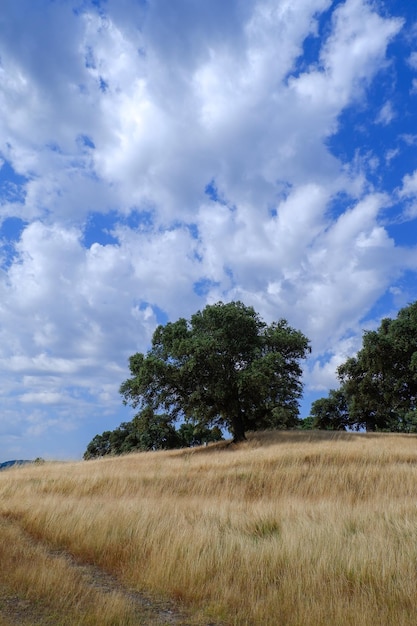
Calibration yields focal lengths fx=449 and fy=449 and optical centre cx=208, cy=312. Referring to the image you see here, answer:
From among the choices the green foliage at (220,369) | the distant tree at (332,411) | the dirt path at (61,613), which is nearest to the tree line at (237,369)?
the green foliage at (220,369)

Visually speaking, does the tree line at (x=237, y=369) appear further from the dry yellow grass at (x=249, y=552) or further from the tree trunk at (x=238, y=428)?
the dry yellow grass at (x=249, y=552)

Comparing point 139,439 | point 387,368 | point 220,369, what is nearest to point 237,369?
point 220,369

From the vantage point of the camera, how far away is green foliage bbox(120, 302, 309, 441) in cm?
3028

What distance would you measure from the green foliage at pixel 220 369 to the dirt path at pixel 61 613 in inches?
877

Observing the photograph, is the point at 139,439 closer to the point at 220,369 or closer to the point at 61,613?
the point at 220,369

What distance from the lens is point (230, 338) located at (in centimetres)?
3359

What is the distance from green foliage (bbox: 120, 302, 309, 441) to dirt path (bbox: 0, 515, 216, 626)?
2227cm

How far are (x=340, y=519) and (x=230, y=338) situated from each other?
81.8ft

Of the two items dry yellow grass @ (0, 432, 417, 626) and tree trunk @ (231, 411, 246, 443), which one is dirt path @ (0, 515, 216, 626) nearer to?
dry yellow grass @ (0, 432, 417, 626)

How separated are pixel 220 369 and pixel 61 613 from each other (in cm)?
2624

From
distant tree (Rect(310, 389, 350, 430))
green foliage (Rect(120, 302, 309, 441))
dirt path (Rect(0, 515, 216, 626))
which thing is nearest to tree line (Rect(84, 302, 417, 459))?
green foliage (Rect(120, 302, 309, 441))

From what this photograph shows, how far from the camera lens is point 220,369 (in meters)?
31.2

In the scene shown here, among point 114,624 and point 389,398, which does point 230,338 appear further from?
point 114,624

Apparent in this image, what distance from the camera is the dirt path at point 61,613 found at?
4.95 m
